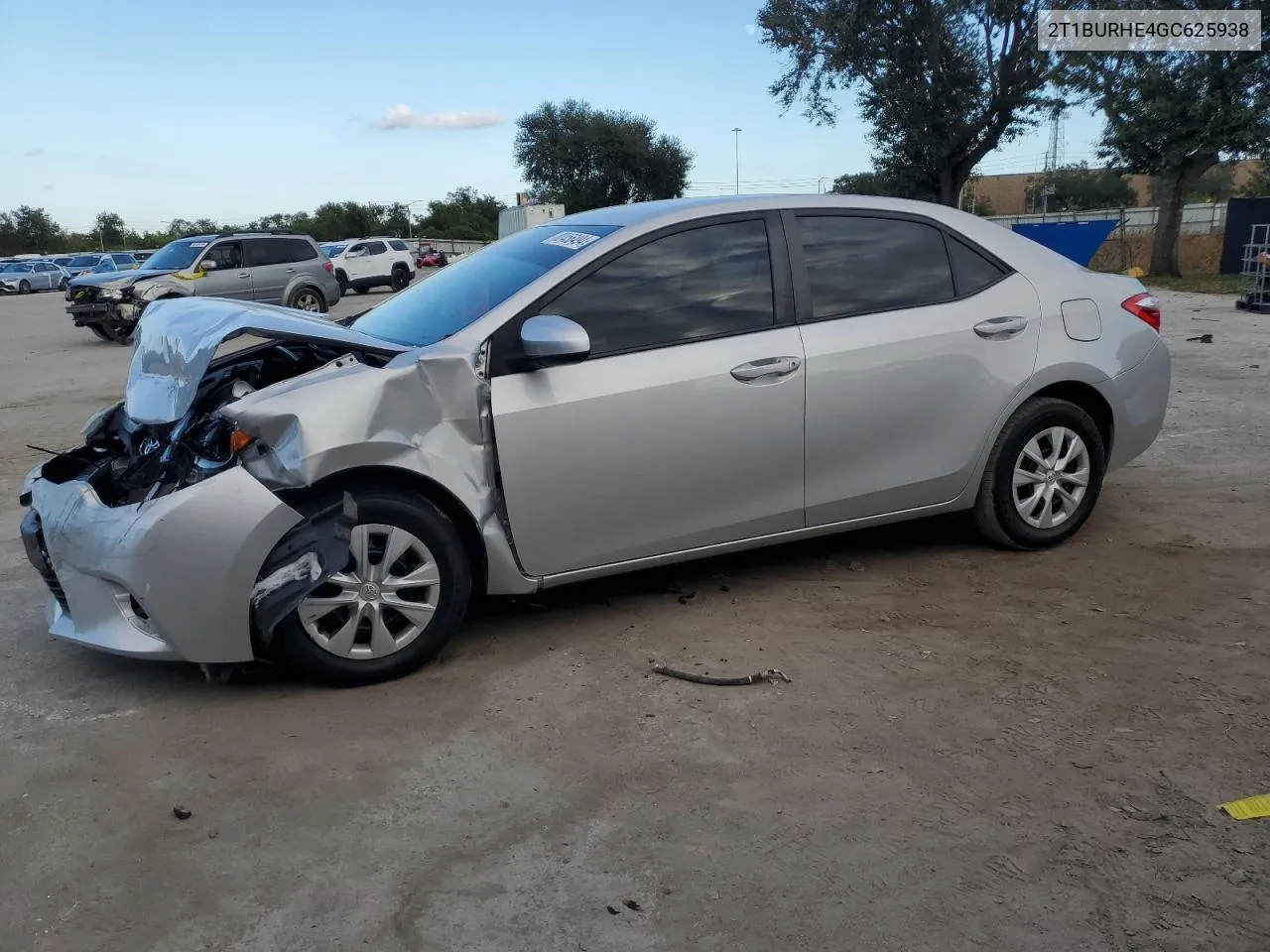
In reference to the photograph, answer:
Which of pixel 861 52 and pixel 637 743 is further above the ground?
pixel 861 52

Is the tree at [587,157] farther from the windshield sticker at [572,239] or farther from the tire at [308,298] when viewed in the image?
the windshield sticker at [572,239]

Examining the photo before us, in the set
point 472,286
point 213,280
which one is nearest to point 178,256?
point 213,280

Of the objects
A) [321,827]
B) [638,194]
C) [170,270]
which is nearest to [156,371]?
[321,827]

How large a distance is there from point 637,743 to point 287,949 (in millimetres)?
1265

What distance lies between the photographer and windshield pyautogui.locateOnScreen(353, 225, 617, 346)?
4.31m

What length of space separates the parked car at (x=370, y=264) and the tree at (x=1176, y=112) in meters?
20.1

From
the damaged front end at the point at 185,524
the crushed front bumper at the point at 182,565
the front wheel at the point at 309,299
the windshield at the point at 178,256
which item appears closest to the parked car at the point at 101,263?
the windshield at the point at 178,256

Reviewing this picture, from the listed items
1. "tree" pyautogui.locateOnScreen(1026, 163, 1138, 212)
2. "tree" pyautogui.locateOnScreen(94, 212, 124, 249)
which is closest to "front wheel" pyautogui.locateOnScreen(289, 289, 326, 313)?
"tree" pyautogui.locateOnScreen(1026, 163, 1138, 212)

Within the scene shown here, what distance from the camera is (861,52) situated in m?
31.2

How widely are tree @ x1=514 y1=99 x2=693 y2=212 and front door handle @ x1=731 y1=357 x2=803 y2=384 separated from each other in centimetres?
5577

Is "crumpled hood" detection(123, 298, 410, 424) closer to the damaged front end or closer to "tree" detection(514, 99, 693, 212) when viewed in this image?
the damaged front end

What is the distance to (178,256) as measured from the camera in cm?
1997

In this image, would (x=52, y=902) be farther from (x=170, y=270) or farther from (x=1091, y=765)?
(x=170, y=270)

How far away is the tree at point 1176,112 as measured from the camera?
2566 cm
